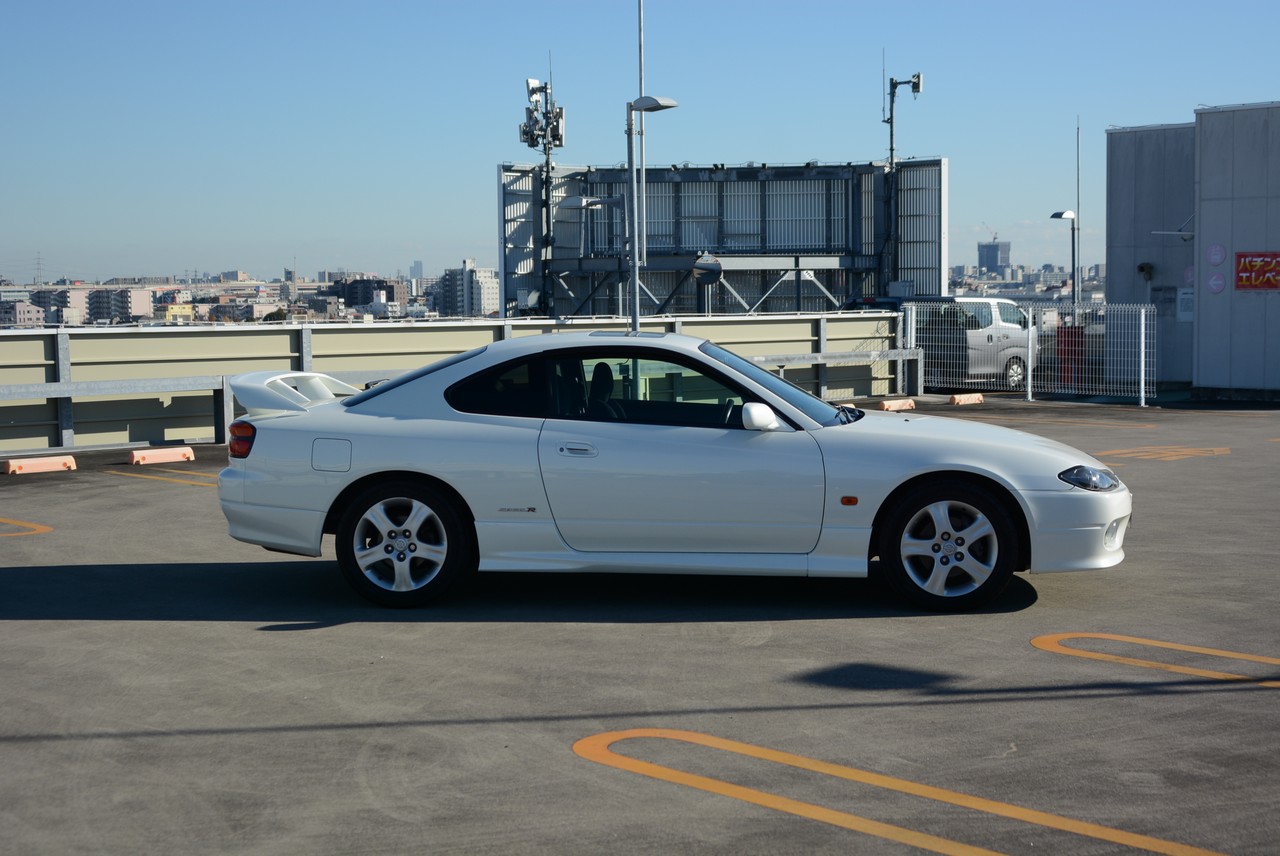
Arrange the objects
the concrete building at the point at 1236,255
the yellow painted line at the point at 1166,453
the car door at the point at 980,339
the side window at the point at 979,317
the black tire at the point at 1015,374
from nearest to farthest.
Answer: the yellow painted line at the point at 1166,453
the concrete building at the point at 1236,255
the car door at the point at 980,339
the side window at the point at 979,317
the black tire at the point at 1015,374

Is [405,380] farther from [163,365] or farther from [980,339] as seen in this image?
[980,339]

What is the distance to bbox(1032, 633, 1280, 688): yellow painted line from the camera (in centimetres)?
616

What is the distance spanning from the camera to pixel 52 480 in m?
14.0

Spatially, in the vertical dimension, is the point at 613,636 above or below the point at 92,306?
below

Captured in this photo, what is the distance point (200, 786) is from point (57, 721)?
1.15m

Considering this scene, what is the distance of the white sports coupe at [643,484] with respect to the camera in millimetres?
A: 7453

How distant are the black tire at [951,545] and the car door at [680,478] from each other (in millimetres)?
461

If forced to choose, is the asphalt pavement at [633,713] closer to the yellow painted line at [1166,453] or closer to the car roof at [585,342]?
the car roof at [585,342]

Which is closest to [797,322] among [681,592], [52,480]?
[52,480]

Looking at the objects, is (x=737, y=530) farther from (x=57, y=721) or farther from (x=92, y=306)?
(x=92, y=306)

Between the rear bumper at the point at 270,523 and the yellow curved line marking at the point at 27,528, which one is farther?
the yellow curved line marking at the point at 27,528

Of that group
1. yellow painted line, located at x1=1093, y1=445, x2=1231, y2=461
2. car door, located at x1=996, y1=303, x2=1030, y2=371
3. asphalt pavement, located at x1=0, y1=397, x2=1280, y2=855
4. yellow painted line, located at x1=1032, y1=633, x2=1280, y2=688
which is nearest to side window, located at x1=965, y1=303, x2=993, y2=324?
car door, located at x1=996, y1=303, x2=1030, y2=371

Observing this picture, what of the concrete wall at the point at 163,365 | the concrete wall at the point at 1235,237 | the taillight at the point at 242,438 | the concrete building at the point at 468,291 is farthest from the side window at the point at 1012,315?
the concrete building at the point at 468,291

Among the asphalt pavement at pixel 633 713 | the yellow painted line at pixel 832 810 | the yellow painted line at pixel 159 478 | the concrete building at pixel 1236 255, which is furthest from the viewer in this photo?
the concrete building at pixel 1236 255
